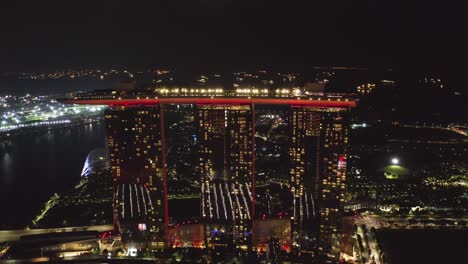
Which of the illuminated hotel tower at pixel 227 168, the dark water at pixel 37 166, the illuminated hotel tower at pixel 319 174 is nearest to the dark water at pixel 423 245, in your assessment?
the illuminated hotel tower at pixel 319 174

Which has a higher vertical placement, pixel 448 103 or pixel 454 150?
pixel 448 103

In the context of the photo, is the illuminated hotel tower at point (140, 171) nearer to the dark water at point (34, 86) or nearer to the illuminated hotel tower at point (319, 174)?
the illuminated hotel tower at point (319, 174)

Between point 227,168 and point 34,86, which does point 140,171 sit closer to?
point 227,168

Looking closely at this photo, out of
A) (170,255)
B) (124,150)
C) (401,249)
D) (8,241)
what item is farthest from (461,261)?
(8,241)

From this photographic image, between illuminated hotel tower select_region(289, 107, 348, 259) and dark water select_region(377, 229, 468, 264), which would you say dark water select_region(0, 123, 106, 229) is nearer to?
illuminated hotel tower select_region(289, 107, 348, 259)

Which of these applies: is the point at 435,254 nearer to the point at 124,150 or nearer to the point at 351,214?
the point at 351,214

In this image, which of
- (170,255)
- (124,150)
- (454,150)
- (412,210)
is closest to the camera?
(170,255)
